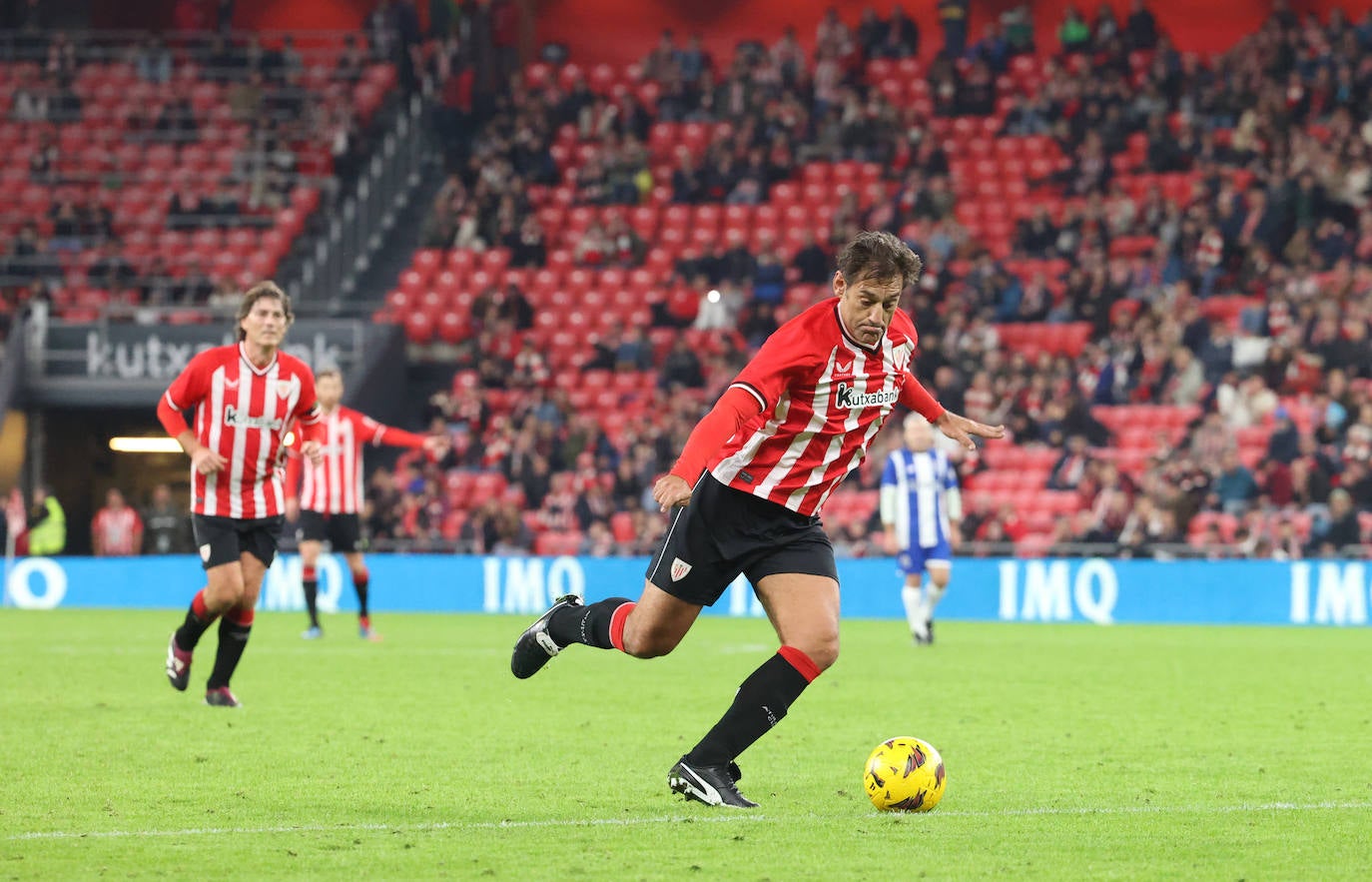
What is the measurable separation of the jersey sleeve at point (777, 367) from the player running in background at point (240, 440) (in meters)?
4.34

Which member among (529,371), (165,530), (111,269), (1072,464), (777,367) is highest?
(111,269)

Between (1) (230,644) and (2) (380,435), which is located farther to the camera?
(2) (380,435)

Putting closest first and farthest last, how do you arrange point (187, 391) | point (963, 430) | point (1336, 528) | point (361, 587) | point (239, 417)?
point (963, 430), point (187, 391), point (239, 417), point (361, 587), point (1336, 528)

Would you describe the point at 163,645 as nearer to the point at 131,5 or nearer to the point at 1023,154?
the point at 1023,154

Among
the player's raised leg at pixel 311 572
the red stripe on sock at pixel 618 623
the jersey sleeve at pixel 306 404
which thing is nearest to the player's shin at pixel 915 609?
the player's raised leg at pixel 311 572

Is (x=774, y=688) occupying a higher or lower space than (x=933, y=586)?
higher

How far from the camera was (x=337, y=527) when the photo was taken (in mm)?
17312

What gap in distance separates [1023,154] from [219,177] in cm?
1279

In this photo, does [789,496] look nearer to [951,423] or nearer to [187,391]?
[951,423]

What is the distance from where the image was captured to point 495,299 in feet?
92.5

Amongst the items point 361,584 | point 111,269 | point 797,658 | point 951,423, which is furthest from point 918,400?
point 111,269

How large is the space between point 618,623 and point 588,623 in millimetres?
206

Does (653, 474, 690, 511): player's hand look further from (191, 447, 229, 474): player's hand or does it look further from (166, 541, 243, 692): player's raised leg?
(166, 541, 243, 692): player's raised leg

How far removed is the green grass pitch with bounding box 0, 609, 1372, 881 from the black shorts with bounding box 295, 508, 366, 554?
6.97 feet
